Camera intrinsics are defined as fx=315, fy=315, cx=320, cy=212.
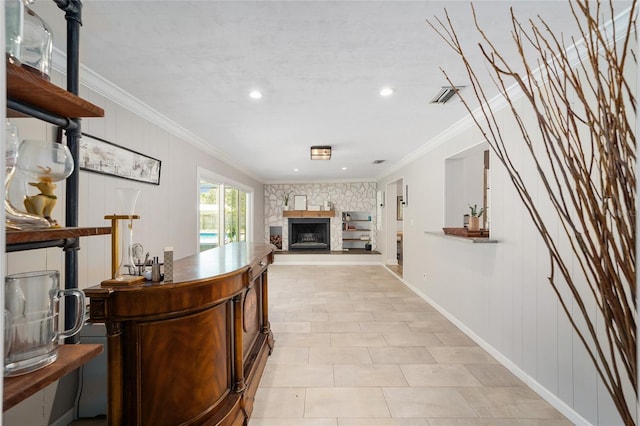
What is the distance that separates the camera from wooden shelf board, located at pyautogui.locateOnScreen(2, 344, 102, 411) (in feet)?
2.44

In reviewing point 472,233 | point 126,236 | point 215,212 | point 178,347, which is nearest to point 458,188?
point 472,233

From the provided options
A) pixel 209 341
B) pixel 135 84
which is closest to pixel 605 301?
pixel 209 341

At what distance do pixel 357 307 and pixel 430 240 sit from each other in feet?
4.74

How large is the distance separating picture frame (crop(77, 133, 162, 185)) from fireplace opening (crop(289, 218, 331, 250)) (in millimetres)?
6057

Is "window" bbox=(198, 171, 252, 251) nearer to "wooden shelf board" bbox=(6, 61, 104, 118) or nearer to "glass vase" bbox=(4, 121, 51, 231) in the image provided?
"wooden shelf board" bbox=(6, 61, 104, 118)

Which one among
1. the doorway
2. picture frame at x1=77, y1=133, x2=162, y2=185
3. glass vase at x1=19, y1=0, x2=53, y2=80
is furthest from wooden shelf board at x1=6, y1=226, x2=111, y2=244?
the doorway

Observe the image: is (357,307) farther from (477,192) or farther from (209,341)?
(209,341)

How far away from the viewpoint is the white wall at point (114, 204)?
6.18 ft

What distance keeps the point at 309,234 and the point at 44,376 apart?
28.0 feet

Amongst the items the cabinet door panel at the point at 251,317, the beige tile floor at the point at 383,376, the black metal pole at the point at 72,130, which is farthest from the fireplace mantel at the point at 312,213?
the black metal pole at the point at 72,130

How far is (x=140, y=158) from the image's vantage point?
2.94m

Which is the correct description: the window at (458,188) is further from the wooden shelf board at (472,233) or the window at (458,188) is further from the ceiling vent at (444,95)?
the ceiling vent at (444,95)

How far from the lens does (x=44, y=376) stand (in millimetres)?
825

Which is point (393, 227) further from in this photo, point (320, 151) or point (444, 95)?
point (444, 95)
